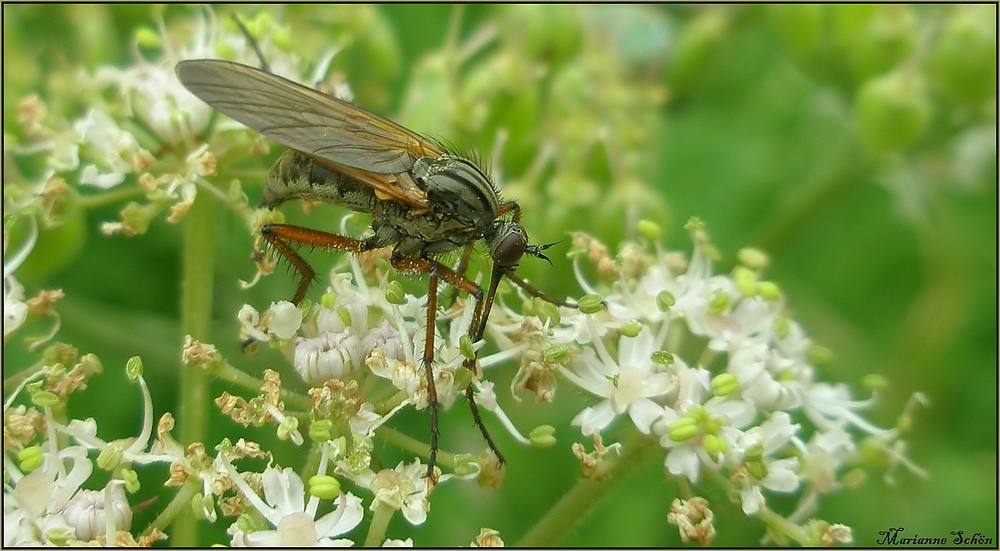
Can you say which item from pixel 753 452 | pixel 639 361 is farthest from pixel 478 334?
pixel 753 452

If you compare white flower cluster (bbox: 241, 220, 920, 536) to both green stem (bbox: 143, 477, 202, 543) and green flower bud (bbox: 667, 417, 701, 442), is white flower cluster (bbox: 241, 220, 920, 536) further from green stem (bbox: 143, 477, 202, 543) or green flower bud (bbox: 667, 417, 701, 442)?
green stem (bbox: 143, 477, 202, 543)

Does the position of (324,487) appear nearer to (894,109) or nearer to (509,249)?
(509,249)

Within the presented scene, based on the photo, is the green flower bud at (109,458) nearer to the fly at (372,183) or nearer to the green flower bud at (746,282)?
the fly at (372,183)

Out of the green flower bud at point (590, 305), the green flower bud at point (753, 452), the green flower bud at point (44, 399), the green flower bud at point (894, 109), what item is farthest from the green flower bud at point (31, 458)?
the green flower bud at point (894, 109)

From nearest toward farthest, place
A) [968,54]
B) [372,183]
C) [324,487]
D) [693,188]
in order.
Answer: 1. [324,487]
2. [372,183]
3. [968,54]
4. [693,188]

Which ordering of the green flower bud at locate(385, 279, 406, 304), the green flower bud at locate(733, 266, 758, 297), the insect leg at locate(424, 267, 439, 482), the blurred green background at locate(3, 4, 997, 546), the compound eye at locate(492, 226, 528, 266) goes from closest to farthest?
the insect leg at locate(424, 267, 439, 482) → the green flower bud at locate(385, 279, 406, 304) → the compound eye at locate(492, 226, 528, 266) → the green flower bud at locate(733, 266, 758, 297) → the blurred green background at locate(3, 4, 997, 546)

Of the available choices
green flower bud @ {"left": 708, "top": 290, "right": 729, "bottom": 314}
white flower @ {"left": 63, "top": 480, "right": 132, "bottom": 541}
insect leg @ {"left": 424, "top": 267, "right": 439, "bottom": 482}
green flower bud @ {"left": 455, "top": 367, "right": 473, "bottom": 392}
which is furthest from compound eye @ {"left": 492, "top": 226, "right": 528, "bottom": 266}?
white flower @ {"left": 63, "top": 480, "right": 132, "bottom": 541}
